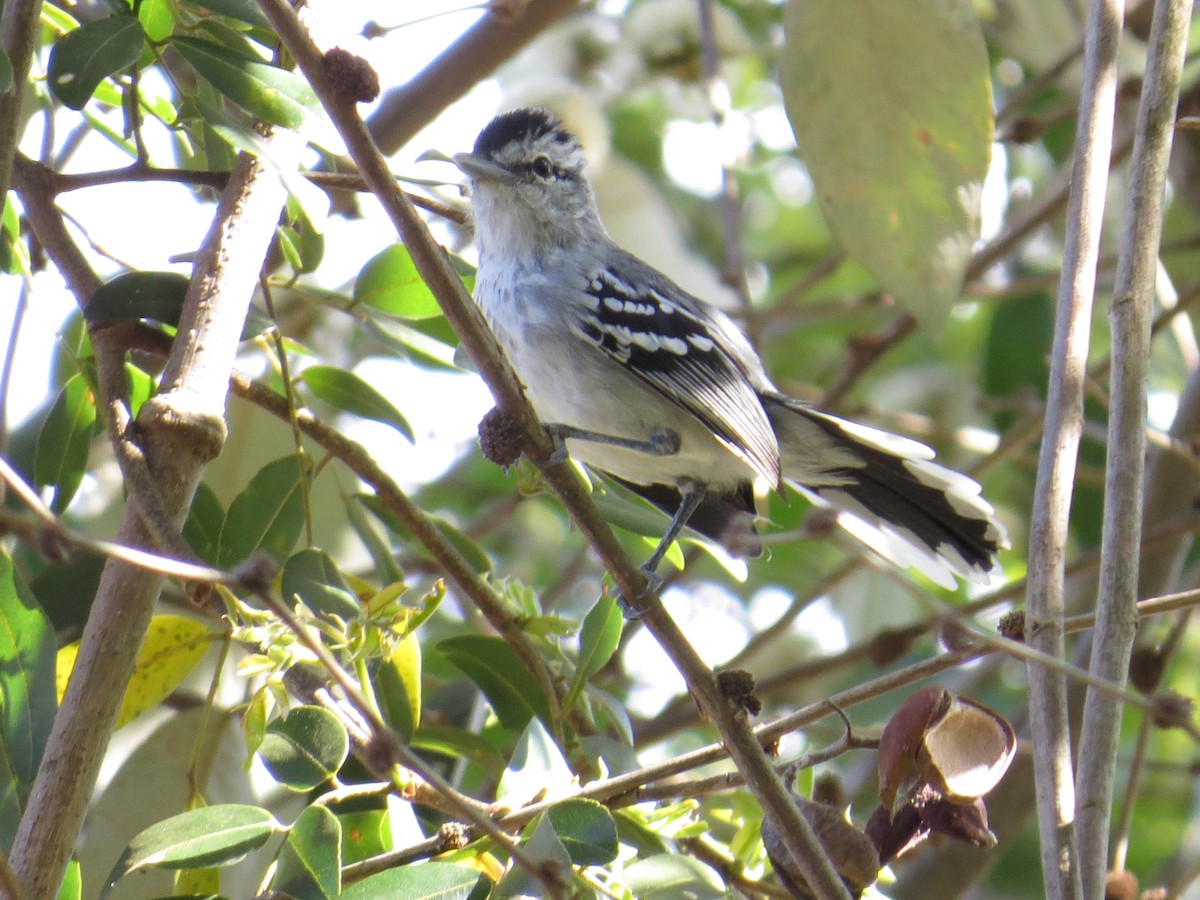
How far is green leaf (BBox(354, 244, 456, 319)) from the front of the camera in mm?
2561

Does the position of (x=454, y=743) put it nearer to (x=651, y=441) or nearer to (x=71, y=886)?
(x=71, y=886)

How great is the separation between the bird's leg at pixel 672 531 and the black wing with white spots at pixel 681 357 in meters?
0.25

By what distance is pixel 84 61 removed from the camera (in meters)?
1.97

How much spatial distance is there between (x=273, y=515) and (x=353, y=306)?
1.46 feet

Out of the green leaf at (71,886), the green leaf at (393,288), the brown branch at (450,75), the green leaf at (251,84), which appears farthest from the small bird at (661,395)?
the green leaf at (71,886)

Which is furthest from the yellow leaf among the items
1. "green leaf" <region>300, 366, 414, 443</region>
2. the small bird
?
the small bird

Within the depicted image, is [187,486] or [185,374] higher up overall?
[185,374]

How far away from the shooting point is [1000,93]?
20.9 ft

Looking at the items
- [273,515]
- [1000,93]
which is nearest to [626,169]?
[1000,93]

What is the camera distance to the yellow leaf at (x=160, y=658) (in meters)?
2.22

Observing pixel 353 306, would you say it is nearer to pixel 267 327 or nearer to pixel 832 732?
pixel 267 327

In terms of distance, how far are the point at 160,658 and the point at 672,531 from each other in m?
0.98

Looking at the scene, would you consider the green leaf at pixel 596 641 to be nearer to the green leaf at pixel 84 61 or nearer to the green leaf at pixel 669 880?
the green leaf at pixel 669 880

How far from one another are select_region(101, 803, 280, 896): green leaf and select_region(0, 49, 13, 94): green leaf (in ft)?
3.41
